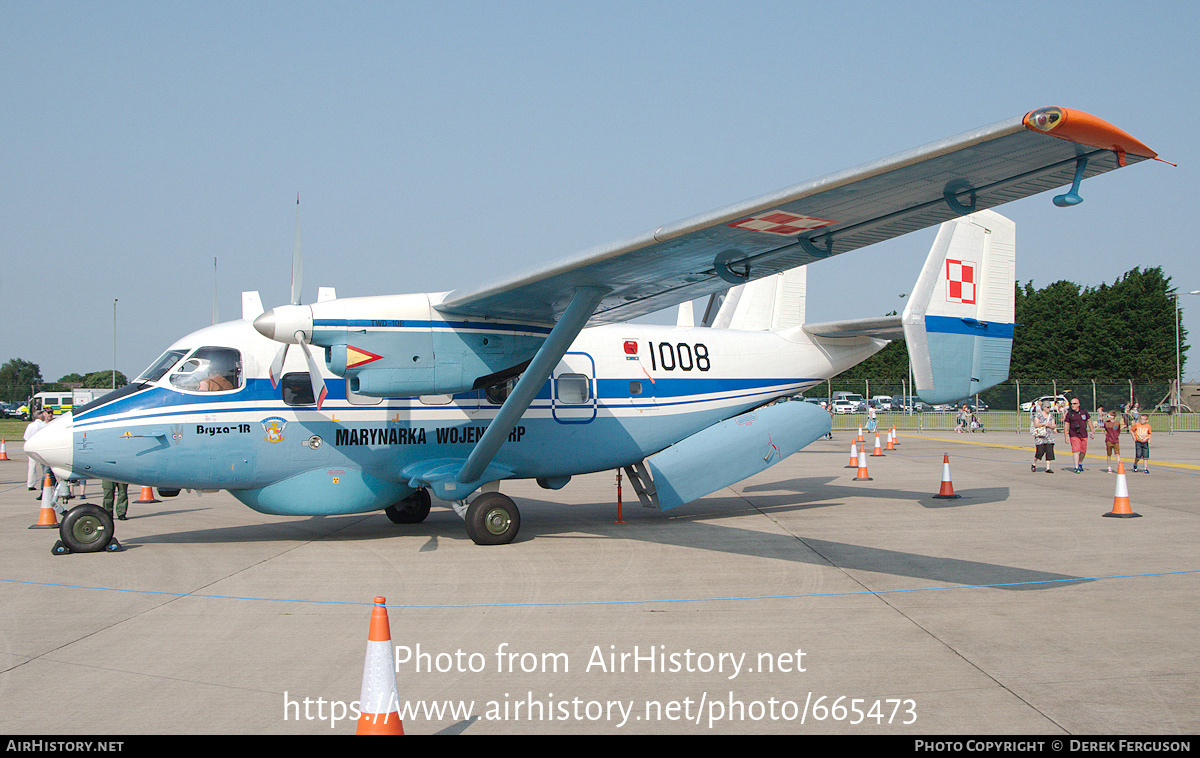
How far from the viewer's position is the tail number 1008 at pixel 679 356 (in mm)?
12648

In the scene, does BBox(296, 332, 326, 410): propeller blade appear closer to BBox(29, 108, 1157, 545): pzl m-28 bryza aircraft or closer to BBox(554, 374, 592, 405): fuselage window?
BBox(29, 108, 1157, 545): pzl m-28 bryza aircraft

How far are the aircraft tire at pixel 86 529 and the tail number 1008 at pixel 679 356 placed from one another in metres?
7.75

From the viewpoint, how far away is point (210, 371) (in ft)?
33.3

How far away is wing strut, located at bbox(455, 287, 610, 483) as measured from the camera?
932 cm

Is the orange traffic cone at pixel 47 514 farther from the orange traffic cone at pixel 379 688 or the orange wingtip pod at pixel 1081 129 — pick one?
the orange wingtip pod at pixel 1081 129

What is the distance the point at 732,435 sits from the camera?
12523 mm

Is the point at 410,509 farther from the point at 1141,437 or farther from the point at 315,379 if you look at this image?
the point at 1141,437

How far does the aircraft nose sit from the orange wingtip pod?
10.4 metres

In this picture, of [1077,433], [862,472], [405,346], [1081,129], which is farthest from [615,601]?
[1077,433]

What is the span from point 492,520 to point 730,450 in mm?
4031

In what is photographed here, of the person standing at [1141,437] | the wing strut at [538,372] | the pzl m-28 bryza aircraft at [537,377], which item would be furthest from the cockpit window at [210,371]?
the person standing at [1141,437]
